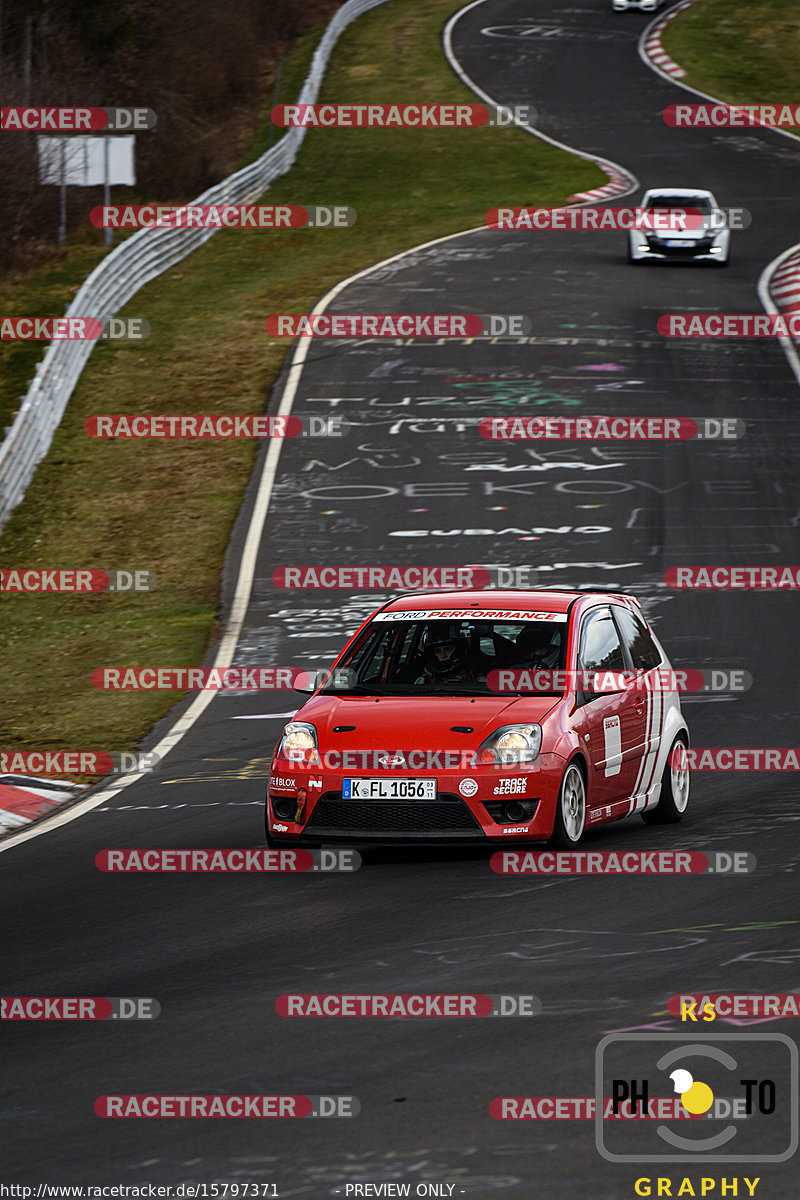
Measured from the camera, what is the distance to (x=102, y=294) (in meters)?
35.2

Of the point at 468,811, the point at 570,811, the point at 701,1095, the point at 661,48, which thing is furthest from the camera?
the point at 661,48

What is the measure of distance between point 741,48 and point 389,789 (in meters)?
59.2

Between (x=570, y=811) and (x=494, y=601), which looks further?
(x=494, y=601)

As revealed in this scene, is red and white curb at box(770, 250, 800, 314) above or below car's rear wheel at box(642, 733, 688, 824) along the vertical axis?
below

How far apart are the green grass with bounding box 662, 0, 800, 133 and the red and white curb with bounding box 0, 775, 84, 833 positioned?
47.2 m

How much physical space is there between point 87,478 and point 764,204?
2269cm

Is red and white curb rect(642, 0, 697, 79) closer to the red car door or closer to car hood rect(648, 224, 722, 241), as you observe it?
car hood rect(648, 224, 722, 241)

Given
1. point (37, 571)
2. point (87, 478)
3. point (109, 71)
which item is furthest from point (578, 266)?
point (109, 71)

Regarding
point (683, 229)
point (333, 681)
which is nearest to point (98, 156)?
point (683, 229)

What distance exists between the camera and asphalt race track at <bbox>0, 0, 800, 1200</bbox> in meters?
5.57

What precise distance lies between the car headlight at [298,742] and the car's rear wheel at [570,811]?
1366 mm

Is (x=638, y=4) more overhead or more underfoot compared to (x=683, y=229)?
more underfoot

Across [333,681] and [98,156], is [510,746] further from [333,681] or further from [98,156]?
[98,156]

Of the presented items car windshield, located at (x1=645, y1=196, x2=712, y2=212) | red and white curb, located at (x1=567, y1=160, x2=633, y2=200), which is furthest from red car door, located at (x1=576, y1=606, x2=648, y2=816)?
red and white curb, located at (x1=567, y1=160, x2=633, y2=200)
